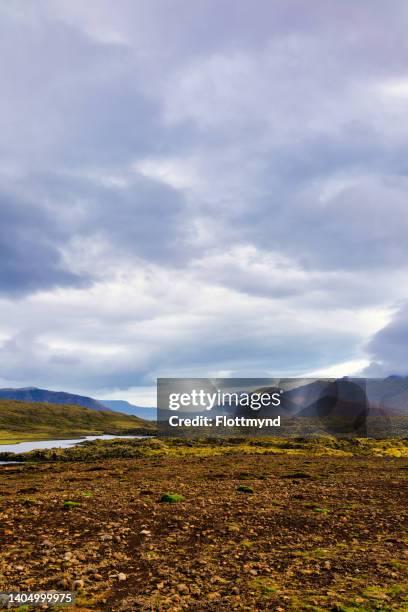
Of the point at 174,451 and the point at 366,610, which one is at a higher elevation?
the point at 366,610

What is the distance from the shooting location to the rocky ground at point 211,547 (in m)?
11.9

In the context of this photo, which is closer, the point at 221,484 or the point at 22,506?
the point at 22,506

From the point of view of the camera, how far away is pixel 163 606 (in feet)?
36.6

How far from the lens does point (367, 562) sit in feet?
49.0

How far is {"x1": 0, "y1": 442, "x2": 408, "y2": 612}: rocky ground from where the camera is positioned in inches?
470

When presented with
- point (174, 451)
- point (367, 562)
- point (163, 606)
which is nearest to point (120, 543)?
point (163, 606)

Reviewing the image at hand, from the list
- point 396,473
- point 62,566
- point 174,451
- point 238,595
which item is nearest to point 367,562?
point 238,595

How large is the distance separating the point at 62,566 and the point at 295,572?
714cm

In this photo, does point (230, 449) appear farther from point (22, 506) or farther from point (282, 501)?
point (22, 506)

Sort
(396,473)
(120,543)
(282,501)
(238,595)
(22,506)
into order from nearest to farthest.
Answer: (238,595)
(120,543)
(22,506)
(282,501)
(396,473)

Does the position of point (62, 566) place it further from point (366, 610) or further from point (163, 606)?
point (366, 610)

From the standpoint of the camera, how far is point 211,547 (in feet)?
54.5

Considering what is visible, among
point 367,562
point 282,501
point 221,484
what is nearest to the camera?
point 367,562

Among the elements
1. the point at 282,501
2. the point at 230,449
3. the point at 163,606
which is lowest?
the point at 230,449
